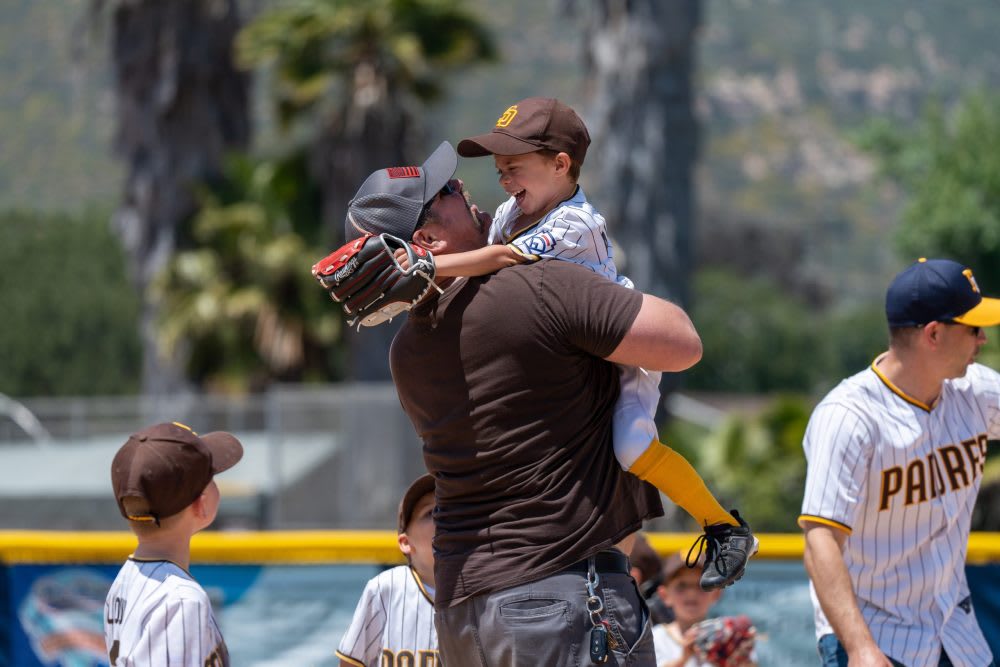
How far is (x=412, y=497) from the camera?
12.8 feet

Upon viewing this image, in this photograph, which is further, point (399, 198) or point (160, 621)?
point (160, 621)

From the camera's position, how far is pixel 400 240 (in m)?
2.96

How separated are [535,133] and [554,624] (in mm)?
1072

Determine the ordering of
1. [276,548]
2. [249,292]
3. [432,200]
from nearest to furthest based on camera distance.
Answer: [432,200] → [276,548] → [249,292]

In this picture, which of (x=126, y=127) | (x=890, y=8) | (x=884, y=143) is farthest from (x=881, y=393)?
(x=890, y=8)

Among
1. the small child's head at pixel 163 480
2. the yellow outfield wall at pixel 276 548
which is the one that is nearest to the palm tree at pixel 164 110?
the yellow outfield wall at pixel 276 548

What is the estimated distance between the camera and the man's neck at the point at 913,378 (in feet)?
12.0

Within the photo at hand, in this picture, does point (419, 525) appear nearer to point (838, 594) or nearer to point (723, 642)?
point (838, 594)

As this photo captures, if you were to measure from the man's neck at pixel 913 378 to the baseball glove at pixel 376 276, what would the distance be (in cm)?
142

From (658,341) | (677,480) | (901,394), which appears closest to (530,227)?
(658,341)

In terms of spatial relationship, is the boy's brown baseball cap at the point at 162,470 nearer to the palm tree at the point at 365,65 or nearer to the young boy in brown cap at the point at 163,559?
the young boy in brown cap at the point at 163,559

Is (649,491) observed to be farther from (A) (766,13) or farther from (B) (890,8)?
(B) (890,8)

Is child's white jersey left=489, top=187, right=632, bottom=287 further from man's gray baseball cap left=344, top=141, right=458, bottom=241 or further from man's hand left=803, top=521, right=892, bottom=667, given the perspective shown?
man's hand left=803, top=521, right=892, bottom=667

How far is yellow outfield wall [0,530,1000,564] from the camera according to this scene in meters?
5.52
